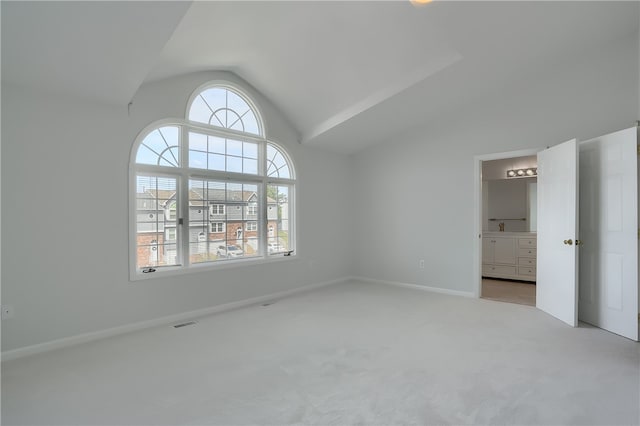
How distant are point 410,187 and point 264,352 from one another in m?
3.69

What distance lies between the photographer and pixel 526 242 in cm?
593

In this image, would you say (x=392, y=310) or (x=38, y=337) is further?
(x=392, y=310)

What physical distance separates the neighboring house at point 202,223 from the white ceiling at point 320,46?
1.20 metres

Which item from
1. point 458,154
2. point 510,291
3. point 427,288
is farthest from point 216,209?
point 510,291

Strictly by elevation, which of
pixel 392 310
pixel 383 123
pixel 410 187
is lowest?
pixel 392 310

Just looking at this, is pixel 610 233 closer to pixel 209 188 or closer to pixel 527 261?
pixel 527 261

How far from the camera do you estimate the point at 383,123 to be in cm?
507

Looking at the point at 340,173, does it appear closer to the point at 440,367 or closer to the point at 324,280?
the point at 324,280

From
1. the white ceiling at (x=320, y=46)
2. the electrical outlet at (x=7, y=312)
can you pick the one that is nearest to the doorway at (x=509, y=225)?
the white ceiling at (x=320, y=46)

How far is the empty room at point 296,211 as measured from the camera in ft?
7.39

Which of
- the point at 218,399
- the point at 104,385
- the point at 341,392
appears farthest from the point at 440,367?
the point at 104,385

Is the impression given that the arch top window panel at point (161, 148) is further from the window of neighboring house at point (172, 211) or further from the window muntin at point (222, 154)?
the window of neighboring house at point (172, 211)

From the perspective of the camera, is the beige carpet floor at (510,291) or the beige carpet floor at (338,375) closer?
the beige carpet floor at (338,375)

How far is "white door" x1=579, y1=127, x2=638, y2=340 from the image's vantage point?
3.19 m
